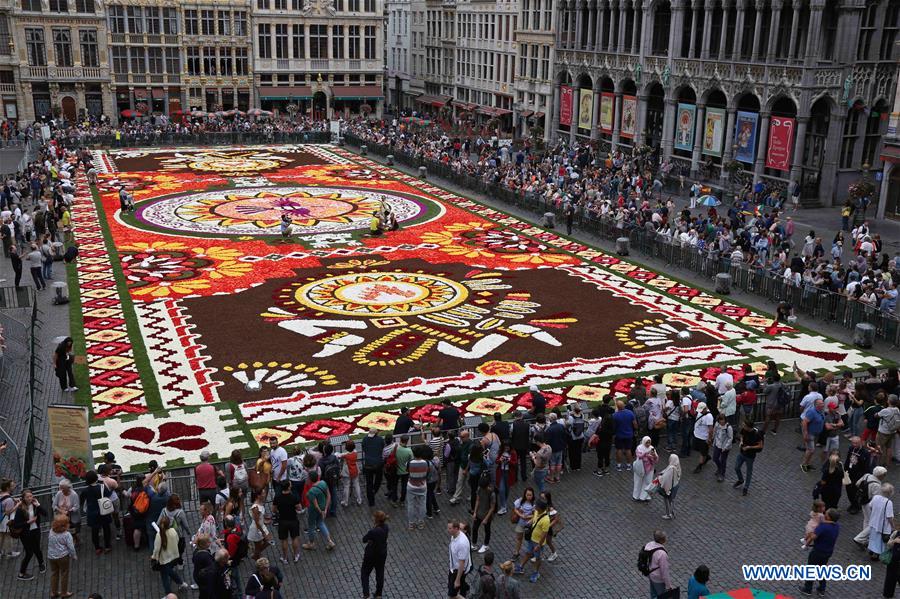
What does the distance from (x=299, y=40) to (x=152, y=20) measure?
14.0 metres

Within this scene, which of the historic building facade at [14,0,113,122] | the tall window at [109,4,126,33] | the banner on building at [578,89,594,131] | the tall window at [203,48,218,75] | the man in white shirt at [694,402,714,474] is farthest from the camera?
the tall window at [203,48,218,75]

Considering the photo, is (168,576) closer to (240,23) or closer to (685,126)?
(685,126)

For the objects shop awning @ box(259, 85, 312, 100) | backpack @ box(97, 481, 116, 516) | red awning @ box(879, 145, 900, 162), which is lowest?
backpack @ box(97, 481, 116, 516)

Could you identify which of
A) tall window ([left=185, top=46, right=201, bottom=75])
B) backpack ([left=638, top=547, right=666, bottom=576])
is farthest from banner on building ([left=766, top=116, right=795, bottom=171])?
tall window ([left=185, top=46, right=201, bottom=75])

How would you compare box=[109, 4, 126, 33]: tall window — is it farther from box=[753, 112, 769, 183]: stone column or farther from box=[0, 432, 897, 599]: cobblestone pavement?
box=[0, 432, 897, 599]: cobblestone pavement

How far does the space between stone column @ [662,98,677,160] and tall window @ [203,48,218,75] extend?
47.4m

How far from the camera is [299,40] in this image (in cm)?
8862

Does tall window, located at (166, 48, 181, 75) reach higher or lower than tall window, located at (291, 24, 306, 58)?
lower

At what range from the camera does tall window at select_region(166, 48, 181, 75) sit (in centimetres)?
8281

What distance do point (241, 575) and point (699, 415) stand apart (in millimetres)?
9122

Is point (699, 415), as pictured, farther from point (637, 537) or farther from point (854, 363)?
point (854, 363)

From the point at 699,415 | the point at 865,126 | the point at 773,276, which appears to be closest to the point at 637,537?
the point at 699,415

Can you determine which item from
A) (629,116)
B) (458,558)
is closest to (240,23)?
(629,116)

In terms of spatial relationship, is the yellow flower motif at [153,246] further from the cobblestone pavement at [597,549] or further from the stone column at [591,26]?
the stone column at [591,26]
